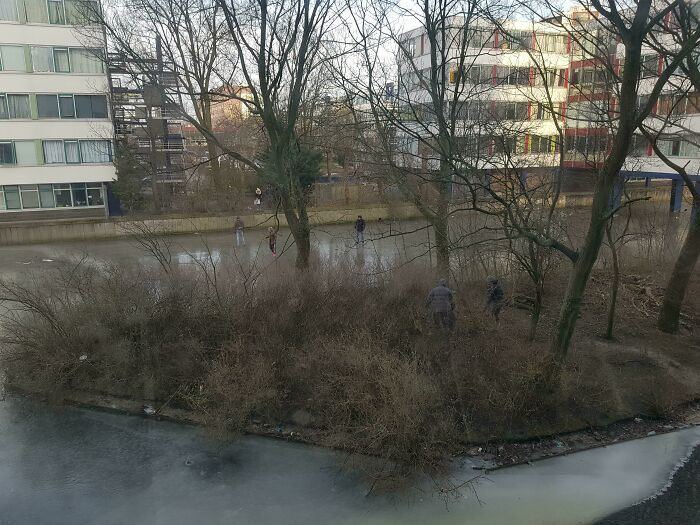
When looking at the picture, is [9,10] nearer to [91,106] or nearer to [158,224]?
[91,106]

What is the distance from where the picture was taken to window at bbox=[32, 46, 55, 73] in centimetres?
3120

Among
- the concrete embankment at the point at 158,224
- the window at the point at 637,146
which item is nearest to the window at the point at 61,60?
the concrete embankment at the point at 158,224

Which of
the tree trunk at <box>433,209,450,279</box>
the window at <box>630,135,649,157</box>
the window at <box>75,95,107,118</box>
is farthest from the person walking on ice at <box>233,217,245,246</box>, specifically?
the window at <box>630,135,649,157</box>

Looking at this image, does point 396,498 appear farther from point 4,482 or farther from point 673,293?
point 673,293

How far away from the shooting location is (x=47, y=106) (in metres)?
31.9

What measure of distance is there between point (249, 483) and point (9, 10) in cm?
3349

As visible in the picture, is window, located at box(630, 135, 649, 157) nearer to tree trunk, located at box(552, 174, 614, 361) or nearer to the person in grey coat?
tree trunk, located at box(552, 174, 614, 361)

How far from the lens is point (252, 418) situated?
9.73 m

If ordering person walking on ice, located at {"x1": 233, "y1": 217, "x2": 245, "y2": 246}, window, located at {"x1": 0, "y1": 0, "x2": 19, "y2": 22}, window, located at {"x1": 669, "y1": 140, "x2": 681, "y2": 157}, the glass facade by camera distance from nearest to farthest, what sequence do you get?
person walking on ice, located at {"x1": 233, "y1": 217, "x2": 245, "y2": 246} → window, located at {"x1": 0, "y1": 0, "x2": 19, "y2": 22} → the glass facade → window, located at {"x1": 669, "y1": 140, "x2": 681, "y2": 157}

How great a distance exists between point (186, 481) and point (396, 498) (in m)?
3.14

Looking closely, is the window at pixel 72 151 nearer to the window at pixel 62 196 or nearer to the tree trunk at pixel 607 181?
the window at pixel 62 196

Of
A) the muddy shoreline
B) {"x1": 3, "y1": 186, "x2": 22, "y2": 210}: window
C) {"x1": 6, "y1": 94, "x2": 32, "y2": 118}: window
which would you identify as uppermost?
{"x1": 6, "y1": 94, "x2": 32, "y2": 118}: window

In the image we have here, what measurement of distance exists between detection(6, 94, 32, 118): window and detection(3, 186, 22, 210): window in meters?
4.34

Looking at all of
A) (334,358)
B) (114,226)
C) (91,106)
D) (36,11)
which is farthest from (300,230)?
(36,11)
